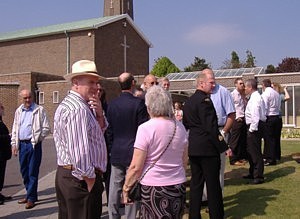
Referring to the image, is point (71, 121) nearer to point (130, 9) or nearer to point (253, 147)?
point (253, 147)

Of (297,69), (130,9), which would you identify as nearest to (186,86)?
(297,69)

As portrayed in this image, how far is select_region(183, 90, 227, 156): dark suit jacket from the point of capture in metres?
5.30

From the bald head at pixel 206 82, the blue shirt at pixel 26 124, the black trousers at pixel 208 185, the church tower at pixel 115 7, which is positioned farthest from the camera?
the church tower at pixel 115 7

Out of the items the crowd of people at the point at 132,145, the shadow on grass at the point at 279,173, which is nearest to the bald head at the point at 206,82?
the crowd of people at the point at 132,145

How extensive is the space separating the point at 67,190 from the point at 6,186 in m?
6.48

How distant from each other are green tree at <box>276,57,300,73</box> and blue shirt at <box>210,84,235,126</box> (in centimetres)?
4427

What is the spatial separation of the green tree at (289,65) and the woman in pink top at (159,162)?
154ft

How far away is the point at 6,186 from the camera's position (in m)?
9.38

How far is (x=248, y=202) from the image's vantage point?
22.0 ft

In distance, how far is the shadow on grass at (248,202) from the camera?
20.3 ft

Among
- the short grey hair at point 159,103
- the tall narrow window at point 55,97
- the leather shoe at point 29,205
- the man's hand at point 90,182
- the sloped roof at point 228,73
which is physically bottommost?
the leather shoe at point 29,205

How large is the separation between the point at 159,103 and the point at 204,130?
61.7 inches

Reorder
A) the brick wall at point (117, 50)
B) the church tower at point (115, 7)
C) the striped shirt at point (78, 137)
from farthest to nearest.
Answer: the church tower at point (115, 7)
the brick wall at point (117, 50)
the striped shirt at point (78, 137)

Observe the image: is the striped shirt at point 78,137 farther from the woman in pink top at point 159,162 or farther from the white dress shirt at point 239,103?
the white dress shirt at point 239,103
